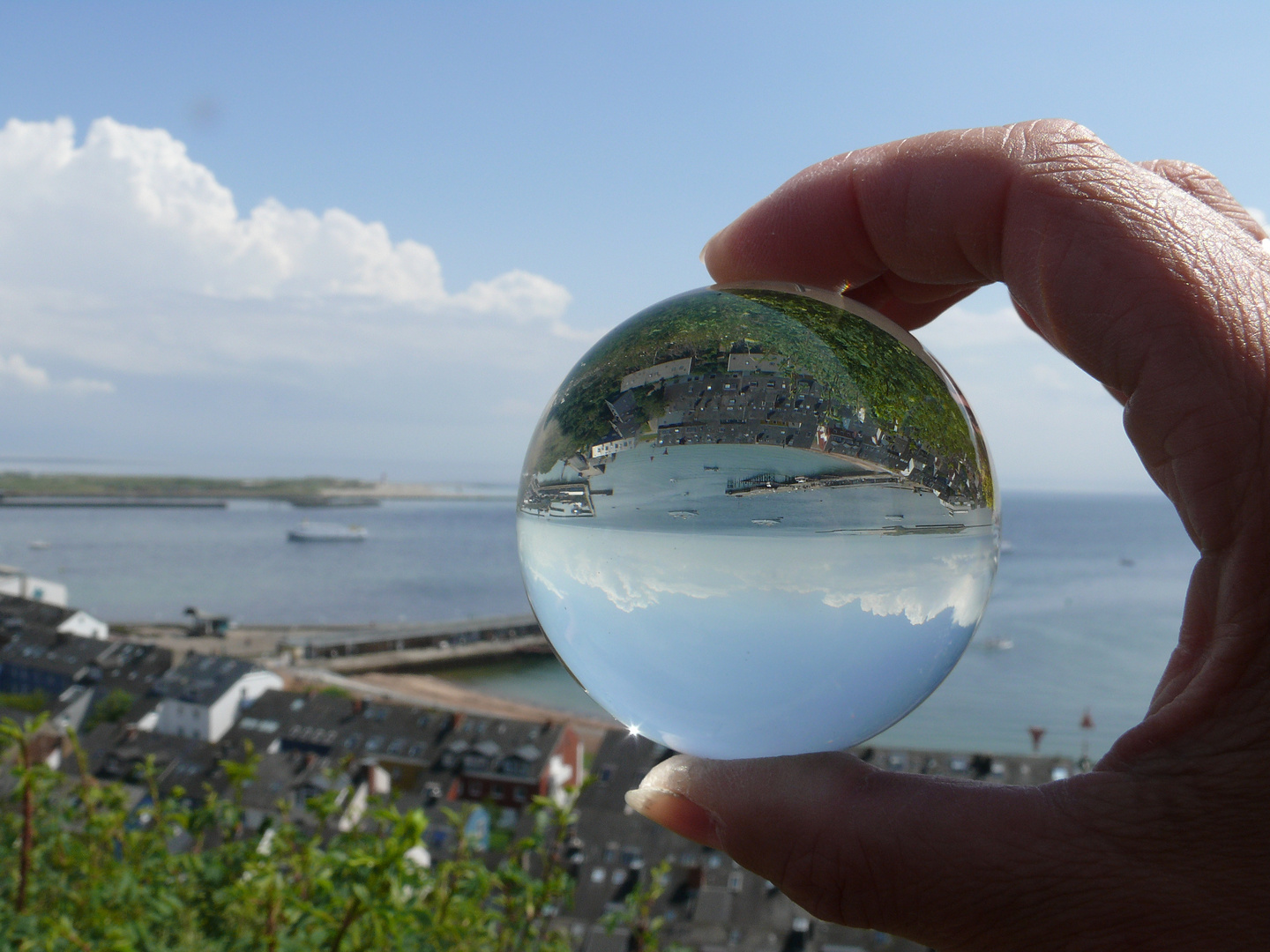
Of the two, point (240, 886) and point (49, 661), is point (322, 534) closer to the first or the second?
point (49, 661)

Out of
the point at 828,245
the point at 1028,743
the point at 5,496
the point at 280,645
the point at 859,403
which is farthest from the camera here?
the point at 5,496

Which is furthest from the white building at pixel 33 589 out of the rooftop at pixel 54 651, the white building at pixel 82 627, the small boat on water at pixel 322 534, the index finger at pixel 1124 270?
the index finger at pixel 1124 270

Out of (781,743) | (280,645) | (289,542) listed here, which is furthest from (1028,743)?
(289,542)

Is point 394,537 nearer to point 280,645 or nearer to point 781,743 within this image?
point 280,645

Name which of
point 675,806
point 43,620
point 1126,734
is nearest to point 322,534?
point 43,620

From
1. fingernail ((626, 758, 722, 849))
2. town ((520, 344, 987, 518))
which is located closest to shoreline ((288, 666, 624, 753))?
fingernail ((626, 758, 722, 849))

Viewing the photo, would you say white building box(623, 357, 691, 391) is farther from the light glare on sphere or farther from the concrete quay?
the concrete quay

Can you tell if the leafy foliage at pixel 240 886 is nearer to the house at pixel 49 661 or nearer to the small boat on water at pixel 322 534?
Answer: the house at pixel 49 661
